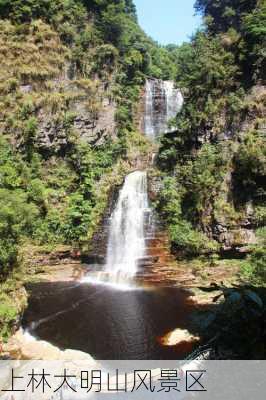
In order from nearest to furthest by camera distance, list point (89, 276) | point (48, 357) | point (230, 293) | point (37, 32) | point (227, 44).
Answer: point (230, 293), point (48, 357), point (89, 276), point (227, 44), point (37, 32)

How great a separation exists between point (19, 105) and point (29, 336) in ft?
62.0

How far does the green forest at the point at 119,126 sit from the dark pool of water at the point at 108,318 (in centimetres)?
348

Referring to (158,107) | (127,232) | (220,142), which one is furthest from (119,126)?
(127,232)

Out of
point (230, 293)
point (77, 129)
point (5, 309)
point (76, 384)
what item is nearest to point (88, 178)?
point (77, 129)

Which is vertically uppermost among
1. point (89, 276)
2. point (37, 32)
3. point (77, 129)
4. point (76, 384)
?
point (37, 32)

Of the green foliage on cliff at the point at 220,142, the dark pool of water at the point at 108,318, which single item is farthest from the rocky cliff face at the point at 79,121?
the dark pool of water at the point at 108,318

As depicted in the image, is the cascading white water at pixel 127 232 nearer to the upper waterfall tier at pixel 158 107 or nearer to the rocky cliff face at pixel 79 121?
the rocky cliff face at pixel 79 121

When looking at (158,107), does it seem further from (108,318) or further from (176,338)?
(176,338)

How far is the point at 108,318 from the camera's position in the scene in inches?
666

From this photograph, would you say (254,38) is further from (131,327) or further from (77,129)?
(131,327)

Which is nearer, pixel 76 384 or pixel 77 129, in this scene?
pixel 76 384

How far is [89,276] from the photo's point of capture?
23.4m

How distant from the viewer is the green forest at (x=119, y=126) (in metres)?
23.6

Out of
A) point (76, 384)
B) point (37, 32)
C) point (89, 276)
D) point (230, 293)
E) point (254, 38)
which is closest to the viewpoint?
point (230, 293)
